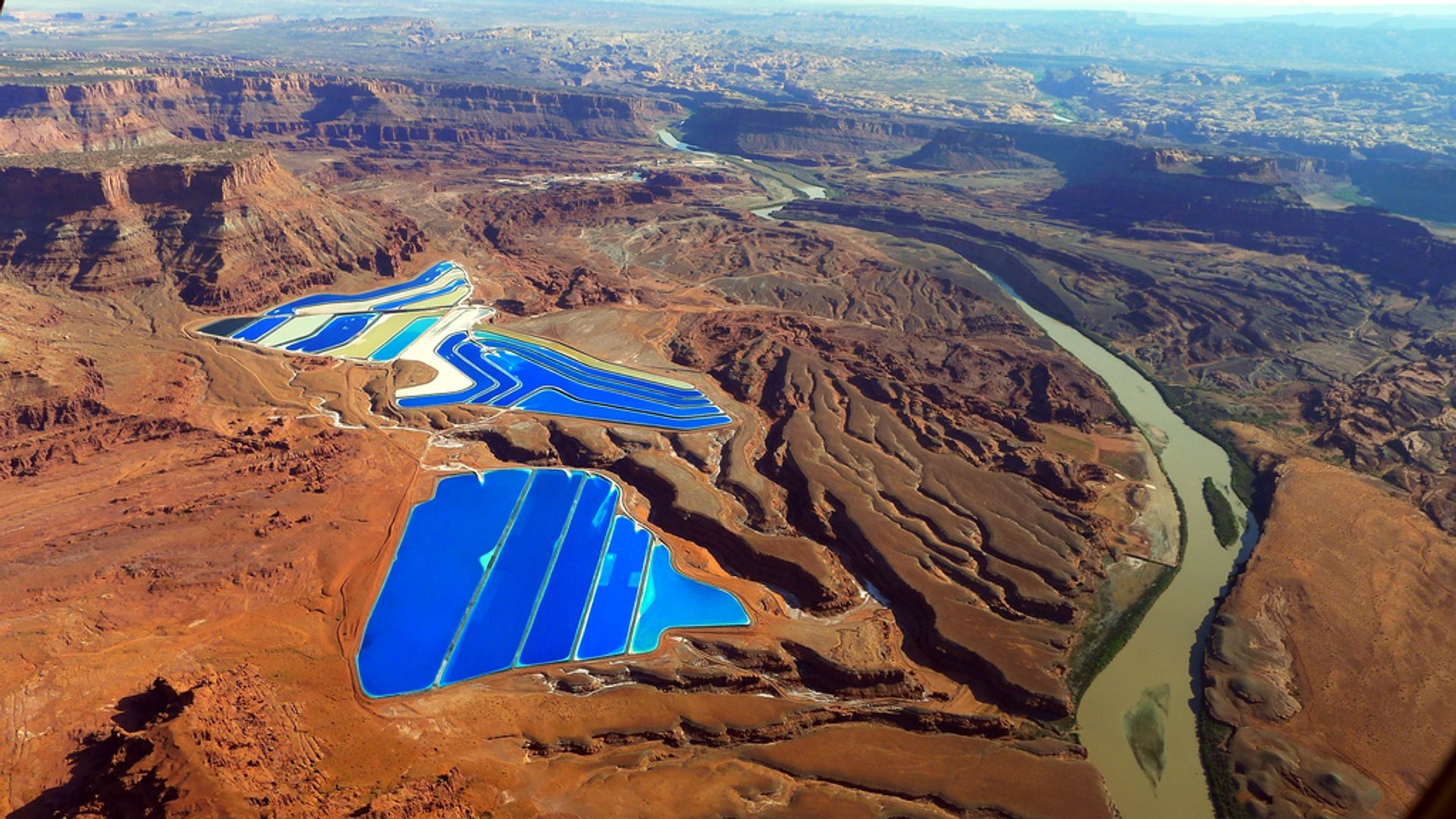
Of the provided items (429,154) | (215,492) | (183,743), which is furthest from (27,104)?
(183,743)

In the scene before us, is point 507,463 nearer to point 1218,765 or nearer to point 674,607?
point 674,607

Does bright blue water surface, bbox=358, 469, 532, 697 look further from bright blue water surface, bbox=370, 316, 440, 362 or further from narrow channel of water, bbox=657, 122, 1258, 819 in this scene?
narrow channel of water, bbox=657, 122, 1258, 819

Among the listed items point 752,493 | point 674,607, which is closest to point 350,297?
point 752,493

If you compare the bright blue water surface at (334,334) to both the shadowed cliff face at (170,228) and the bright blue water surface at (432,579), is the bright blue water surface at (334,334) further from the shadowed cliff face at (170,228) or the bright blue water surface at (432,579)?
the bright blue water surface at (432,579)

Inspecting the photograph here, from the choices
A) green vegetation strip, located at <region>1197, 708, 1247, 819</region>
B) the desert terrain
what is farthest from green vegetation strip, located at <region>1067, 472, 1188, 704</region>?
green vegetation strip, located at <region>1197, 708, 1247, 819</region>

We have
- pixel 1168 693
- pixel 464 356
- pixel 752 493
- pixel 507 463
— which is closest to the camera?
pixel 1168 693
